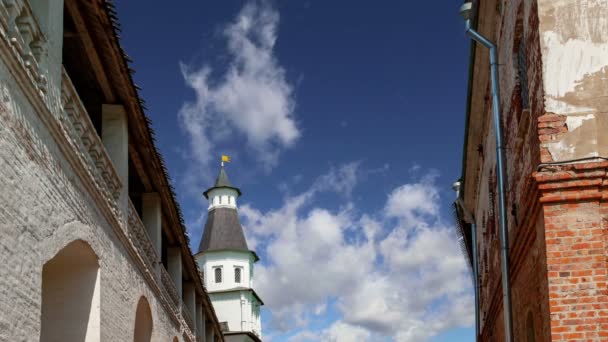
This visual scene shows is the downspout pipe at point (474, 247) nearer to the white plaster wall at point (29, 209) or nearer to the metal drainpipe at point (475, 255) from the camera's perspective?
the metal drainpipe at point (475, 255)

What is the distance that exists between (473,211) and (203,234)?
40.6 metres

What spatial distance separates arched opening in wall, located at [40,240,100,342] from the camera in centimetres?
948

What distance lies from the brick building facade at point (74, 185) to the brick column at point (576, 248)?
4.83 m

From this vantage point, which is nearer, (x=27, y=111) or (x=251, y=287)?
(x=27, y=111)

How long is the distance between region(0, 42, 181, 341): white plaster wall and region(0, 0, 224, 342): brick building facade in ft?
0.04

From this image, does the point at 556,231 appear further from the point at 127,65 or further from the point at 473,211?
the point at 473,211

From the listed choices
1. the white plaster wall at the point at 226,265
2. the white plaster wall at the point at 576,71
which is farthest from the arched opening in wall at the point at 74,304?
the white plaster wall at the point at 226,265

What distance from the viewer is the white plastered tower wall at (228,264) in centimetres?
5453

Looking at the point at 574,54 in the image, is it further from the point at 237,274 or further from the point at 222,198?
the point at 222,198

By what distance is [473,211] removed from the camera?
20.3m

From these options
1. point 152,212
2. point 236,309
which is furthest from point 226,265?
point 152,212

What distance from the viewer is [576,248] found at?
7.93m

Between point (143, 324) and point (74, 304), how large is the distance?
12.8 feet

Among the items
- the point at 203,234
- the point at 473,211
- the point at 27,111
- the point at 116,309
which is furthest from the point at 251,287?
the point at 27,111
